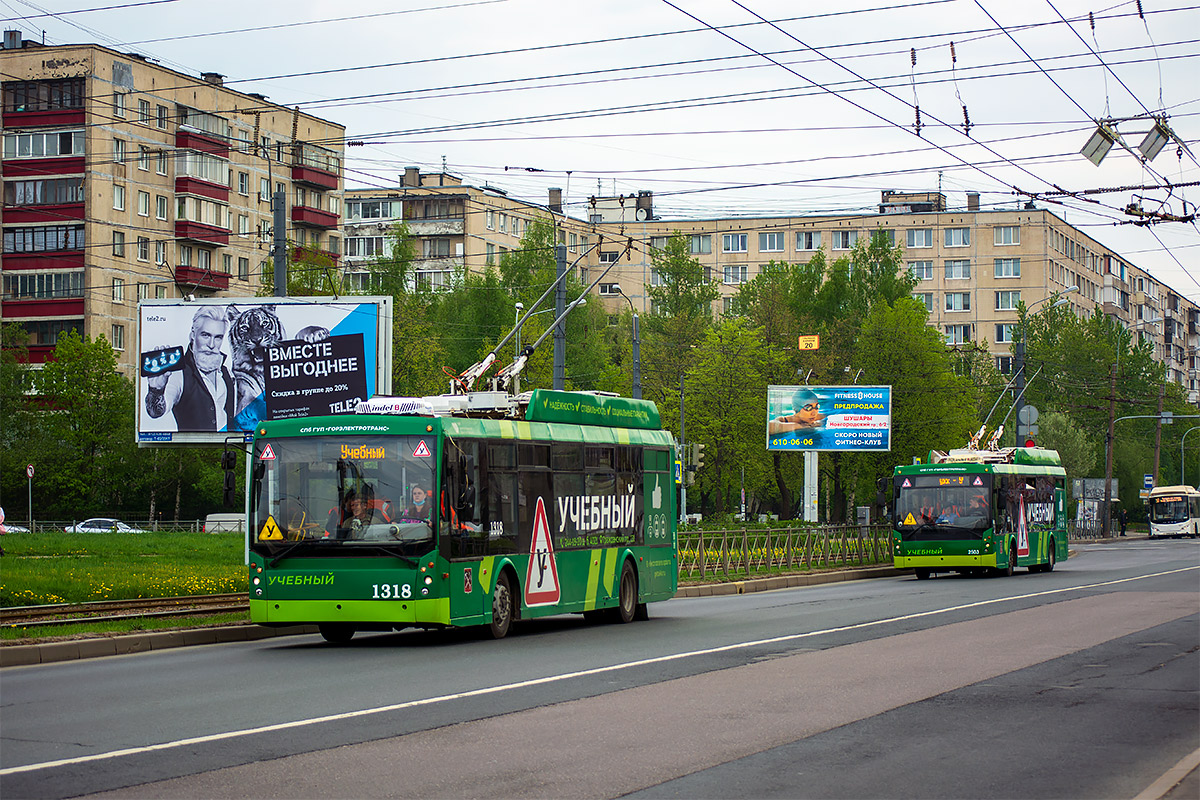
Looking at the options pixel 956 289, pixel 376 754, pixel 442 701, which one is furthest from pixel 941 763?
pixel 956 289

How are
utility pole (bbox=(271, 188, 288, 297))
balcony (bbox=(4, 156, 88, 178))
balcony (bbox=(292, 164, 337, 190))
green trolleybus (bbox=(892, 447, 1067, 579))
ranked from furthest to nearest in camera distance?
balcony (bbox=(292, 164, 337, 190)), balcony (bbox=(4, 156, 88, 178)), green trolleybus (bbox=(892, 447, 1067, 579)), utility pole (bbox=(271, 188, 288, 297))

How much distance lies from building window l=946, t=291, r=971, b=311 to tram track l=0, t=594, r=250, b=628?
96222 mm

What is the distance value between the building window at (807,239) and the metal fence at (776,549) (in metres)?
76.8

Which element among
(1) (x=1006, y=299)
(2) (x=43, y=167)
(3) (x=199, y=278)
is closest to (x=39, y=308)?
(2) (x=43, y=167)

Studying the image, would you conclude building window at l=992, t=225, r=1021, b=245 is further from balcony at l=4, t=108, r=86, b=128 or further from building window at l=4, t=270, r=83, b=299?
building window at l=4, t=270, r=83, b=299

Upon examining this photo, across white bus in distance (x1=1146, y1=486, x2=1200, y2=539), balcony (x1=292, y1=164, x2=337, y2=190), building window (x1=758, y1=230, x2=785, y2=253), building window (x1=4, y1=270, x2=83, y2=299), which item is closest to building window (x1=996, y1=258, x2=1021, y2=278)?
building window (x1=758, y1=230, x2=785, y2=253)

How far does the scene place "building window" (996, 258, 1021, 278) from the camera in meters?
112

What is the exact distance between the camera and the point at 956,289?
4498 inches

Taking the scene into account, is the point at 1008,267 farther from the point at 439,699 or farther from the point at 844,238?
the point at 439,699

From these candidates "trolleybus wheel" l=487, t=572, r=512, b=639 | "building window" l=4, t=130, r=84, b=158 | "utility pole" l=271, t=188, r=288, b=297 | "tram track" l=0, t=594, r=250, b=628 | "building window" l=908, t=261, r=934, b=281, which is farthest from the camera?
"building window" l=908, t=261, r=934, b=281

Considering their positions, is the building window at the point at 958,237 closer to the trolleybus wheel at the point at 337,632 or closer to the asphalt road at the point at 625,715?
the asphalt road at the point at 625,715

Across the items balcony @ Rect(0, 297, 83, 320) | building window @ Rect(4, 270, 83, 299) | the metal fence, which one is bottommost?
the metal fence

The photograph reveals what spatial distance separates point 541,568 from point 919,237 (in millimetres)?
100229

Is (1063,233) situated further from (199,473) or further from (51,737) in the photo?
(51,737)
